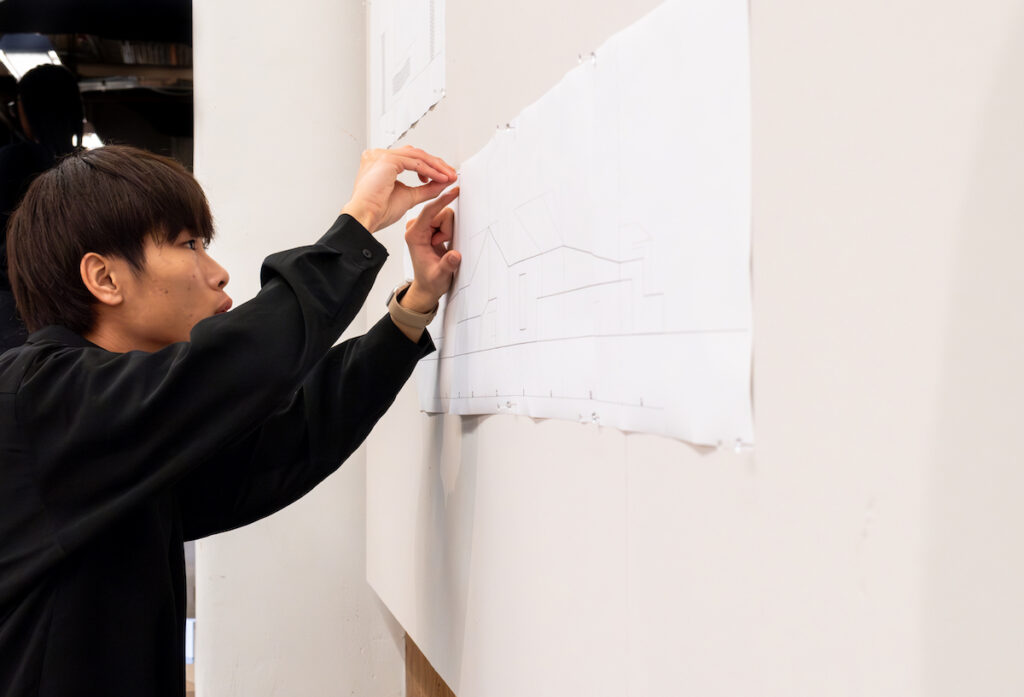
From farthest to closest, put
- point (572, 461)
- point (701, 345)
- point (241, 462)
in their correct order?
point (241, 462) → point (572, 461) → point (701, 345)

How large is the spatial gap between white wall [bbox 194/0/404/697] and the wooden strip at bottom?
0.16 feet

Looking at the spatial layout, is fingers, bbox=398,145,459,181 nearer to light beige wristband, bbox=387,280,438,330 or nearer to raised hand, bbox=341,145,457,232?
raised hand, bbox=341,145,457,232

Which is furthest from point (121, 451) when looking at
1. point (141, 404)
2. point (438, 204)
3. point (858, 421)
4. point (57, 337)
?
point (858, 421)

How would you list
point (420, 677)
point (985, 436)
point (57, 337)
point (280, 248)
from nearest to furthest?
point (985, 436) → point (57, 337) → point (420, 677) → point (280, 248)

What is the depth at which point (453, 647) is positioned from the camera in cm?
97

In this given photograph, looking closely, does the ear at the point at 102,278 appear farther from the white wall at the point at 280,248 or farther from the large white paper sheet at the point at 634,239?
the white wall at the point at 280,248

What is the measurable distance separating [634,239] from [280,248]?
46.5 inches

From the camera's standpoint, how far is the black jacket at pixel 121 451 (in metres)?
0.76

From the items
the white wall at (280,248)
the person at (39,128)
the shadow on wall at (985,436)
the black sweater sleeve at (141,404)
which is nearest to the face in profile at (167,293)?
the black sweater sleeve at (141,404)

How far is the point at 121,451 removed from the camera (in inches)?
30.3

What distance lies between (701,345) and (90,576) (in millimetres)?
663

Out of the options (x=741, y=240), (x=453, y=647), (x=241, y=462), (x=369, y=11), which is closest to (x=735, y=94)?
(x=741, y=240)

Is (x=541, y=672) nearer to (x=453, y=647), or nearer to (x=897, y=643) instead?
(x=453, y=647)

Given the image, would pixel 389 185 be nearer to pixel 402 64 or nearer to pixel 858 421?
pixel 402 64
